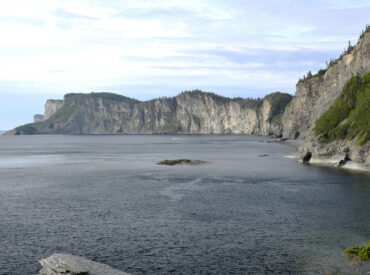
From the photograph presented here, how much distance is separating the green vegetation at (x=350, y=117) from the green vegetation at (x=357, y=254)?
65.9 meters

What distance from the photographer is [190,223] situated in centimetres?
4353

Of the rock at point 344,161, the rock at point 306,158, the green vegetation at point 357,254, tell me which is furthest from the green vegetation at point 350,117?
the green vegetation at point 357,254

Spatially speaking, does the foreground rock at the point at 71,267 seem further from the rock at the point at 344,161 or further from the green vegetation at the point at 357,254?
the rock at the point at 344,161

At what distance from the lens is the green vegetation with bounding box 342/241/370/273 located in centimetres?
3084

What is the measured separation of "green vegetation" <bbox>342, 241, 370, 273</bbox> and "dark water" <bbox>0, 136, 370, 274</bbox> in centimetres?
83

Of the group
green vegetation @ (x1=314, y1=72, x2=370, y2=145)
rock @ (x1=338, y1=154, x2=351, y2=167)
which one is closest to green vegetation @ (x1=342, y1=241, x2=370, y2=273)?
green vegetation @ (x1=314, y1=72, x2=370, y2=145)

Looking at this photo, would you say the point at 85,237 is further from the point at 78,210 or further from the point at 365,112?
the point at 365,112

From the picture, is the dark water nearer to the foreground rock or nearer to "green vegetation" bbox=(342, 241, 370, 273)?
"green vegetation" bbox=(342, 241, 370, 273)

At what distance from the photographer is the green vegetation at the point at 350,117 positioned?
97.8 m

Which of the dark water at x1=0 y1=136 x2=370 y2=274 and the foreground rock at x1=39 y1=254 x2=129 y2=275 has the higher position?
the foreground rock at x1=39 y1=254 x2=129 y2=275

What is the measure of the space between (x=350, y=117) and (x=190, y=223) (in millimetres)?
82539

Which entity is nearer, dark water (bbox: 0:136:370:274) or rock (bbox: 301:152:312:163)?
dark water (bbox: 0:136:370:274)

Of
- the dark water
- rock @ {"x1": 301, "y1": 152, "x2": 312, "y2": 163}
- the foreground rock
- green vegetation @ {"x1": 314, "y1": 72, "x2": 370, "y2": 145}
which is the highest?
green vegetation @ {"x1": 314, "y1": 72, "x2": 370, "y2": 145}

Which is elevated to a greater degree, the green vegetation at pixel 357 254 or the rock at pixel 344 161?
the rock at pixel 344 161
